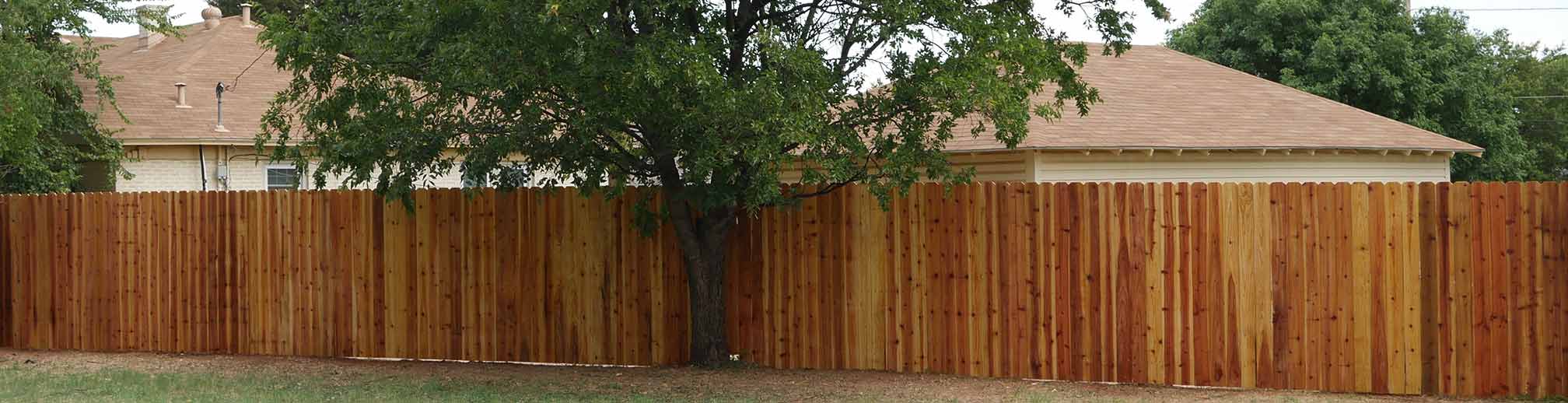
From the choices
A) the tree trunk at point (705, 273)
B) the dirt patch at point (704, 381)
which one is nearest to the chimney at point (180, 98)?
the dirt patch at point (704, 381)

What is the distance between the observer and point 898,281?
10961 millimetres

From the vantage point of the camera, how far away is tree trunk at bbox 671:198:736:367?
36.6ft

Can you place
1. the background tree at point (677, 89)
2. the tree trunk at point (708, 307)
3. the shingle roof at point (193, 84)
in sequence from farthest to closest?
the shingle roof at point (193, 84)
the tree trunk at point (708, 307)
the background tree at point (677, 89)

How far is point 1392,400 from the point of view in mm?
9625

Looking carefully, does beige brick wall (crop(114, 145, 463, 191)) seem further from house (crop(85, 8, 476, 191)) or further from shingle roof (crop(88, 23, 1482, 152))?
shingle roof (crop(88, 23, 1482, 152))

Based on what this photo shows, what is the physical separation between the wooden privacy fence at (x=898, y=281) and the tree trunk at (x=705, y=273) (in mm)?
235

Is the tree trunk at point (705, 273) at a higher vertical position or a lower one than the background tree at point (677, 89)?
lower

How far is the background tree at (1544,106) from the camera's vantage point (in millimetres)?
40594

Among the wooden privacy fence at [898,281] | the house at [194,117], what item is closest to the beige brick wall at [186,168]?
the house at [194,117]

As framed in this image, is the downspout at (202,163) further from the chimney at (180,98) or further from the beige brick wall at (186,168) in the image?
the chimney at (180,98)

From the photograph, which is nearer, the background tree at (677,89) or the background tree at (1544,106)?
the background tree at (677,89)

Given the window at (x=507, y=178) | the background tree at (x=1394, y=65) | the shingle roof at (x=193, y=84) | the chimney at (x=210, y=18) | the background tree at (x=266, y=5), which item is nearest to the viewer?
the window at (x=507, y=178)

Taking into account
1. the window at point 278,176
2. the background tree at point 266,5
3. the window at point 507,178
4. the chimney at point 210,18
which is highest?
the background tree at point 266,5

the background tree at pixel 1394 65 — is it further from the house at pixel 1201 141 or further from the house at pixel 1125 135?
the house at pixel 1201 141
